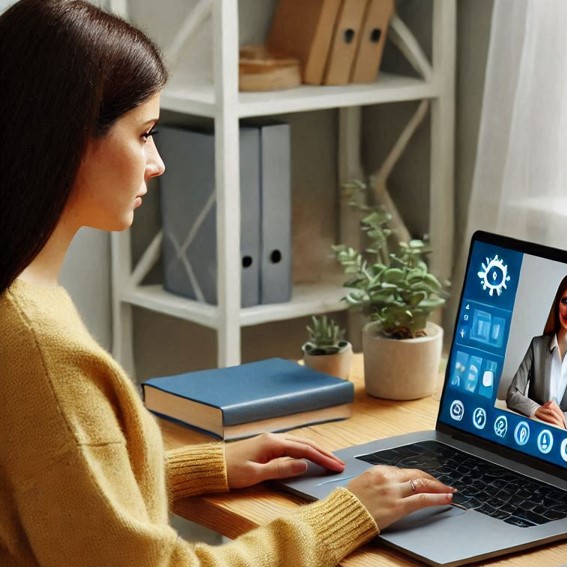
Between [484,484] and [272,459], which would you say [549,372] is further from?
[272,459]

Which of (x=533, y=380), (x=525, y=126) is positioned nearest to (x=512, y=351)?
(x=533, y=380)

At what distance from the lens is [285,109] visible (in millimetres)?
2361

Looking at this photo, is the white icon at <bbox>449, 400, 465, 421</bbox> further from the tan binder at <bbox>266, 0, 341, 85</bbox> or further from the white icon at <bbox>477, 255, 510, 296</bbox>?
the tan binder at <bbox>266, 0, 341, 85</bbox>

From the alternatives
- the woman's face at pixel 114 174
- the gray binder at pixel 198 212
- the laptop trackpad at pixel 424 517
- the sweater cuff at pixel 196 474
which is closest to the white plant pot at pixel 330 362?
the sweater cuff at pixel 196 474

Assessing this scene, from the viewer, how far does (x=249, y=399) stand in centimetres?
160

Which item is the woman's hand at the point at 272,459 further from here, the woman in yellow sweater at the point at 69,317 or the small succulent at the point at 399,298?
the small succulent at the point at 399,298

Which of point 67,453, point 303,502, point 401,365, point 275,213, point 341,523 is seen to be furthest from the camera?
point 275,213

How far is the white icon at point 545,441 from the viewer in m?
1.42

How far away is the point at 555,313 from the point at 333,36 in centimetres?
119

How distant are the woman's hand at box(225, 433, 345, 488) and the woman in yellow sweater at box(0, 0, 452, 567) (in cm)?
21

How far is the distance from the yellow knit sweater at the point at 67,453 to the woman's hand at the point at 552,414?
0.46 metres

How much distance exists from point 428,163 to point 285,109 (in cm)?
47

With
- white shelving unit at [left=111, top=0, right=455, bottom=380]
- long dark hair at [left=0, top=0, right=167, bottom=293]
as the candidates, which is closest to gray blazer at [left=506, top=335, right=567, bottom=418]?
long dark hair at [left=0, top=0, right=167, bottom=293]

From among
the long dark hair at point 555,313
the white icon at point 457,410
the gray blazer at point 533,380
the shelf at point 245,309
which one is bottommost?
the shelf at point 245,309
